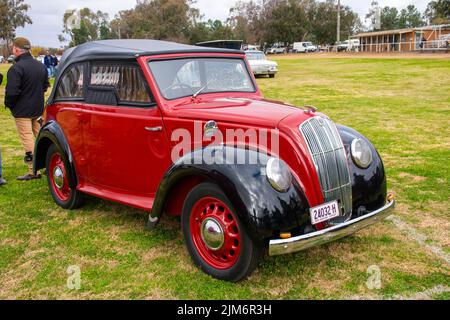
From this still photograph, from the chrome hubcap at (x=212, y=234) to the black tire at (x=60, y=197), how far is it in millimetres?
2240

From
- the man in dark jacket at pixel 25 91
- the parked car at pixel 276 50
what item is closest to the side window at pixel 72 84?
the man in dark jacket at pixel 25 91

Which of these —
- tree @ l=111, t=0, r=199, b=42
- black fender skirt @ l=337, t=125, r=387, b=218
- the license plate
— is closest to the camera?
the license plate

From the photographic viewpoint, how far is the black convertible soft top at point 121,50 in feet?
14.3

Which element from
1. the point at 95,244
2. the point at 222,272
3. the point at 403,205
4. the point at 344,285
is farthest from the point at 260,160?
the point at 403,205

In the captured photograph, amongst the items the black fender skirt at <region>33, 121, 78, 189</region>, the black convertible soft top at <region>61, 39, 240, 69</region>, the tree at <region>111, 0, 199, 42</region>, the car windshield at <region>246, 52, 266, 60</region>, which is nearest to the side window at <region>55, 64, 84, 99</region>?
the black convertible soft top at <region>61, 39, 240, 69</region>

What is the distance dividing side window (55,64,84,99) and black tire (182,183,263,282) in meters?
2.13

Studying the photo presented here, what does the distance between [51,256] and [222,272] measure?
171 cm

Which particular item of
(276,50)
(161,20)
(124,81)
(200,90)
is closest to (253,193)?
(200,90)

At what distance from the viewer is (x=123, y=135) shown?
4.34 m

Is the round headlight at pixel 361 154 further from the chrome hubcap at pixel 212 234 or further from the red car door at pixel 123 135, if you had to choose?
the red car door at pixel 123 135

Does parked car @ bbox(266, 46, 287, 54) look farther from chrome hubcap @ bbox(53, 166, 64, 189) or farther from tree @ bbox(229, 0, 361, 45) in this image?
chrome hubcap @ bbox(53, 166, 64, 189)

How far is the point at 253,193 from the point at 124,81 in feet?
6.61

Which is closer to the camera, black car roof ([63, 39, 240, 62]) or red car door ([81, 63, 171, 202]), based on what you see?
red car door ([81, 63, 171, 202])

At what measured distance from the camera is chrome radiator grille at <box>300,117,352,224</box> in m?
3.54
